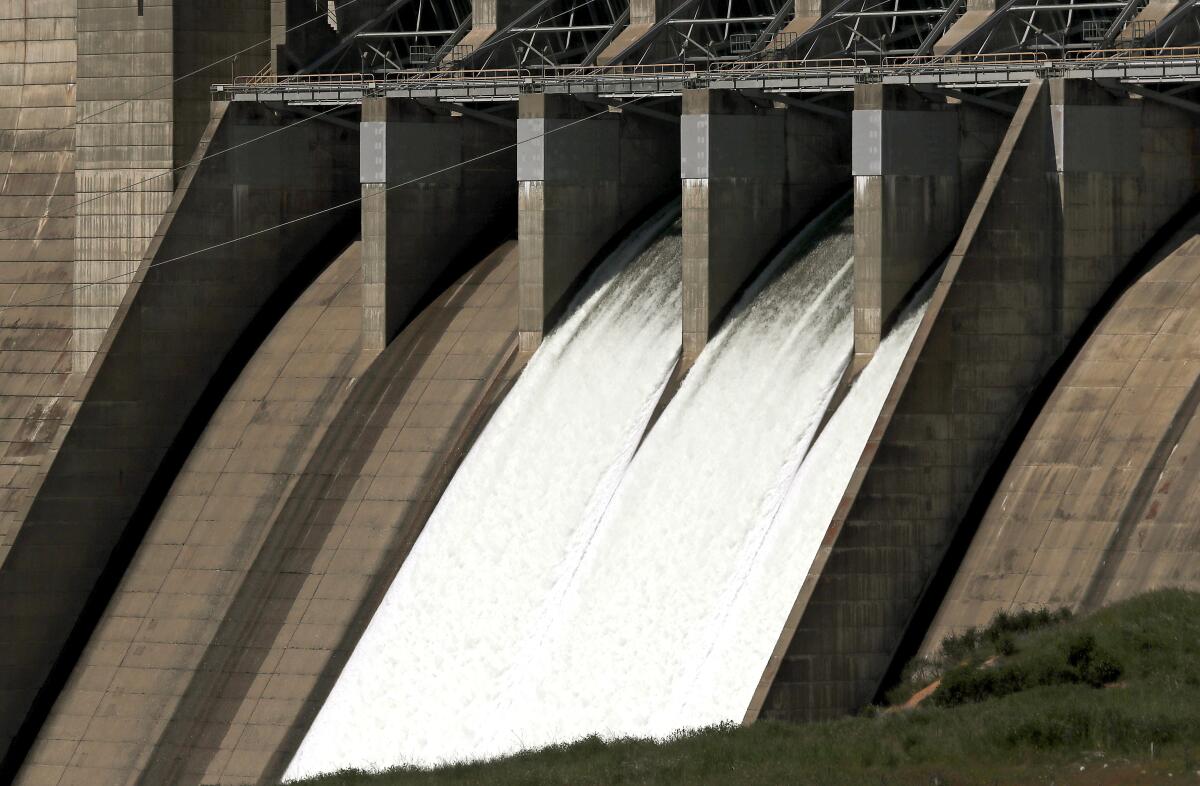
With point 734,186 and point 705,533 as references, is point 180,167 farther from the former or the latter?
point 705,533

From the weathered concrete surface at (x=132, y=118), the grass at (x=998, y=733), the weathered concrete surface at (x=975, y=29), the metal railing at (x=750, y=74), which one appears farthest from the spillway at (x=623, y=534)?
the weathered concrete surface at (x=132, y=118)

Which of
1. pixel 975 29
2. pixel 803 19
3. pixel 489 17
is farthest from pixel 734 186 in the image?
pixel 489 17

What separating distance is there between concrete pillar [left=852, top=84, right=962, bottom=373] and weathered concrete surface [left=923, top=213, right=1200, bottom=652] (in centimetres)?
442

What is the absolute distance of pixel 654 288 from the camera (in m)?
54.5

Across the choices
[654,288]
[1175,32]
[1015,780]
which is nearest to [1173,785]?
[1015,780]

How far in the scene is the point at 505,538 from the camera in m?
51.8

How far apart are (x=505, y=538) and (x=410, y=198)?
986 centimetres

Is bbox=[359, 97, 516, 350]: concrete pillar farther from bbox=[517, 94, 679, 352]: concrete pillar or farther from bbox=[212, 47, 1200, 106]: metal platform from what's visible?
bbox=[517, 94, 679, 352]: concrete pillar

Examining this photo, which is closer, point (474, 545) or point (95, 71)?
point (474, 545)

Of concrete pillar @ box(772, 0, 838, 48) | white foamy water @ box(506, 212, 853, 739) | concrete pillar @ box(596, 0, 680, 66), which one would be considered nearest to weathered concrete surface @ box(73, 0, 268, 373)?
concrete pillar @ box(596, 0, 680, 66)

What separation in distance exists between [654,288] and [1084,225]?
1155 centimetres

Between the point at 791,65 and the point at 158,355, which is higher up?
the point at 791,65

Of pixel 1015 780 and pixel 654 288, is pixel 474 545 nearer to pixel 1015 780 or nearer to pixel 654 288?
pixel 654 288

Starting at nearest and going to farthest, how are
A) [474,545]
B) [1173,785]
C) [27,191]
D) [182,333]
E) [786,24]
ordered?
[1173,785], [474,545], [786,24], [182,333], [27,191]
